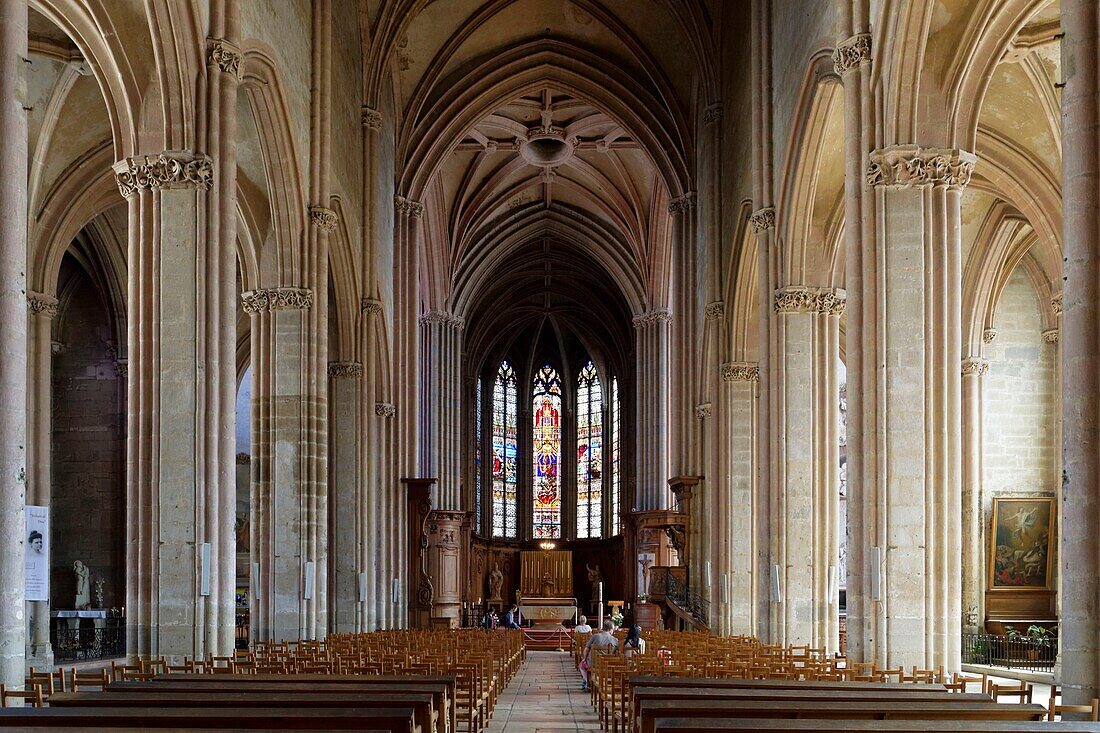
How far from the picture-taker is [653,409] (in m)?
46.2

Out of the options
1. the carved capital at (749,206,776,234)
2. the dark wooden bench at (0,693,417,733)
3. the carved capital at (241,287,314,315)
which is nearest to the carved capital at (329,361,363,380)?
the carved capital at (241,287,314,315)

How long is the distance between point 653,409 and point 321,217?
83.6 feet

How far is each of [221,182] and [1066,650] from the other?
1139 cm

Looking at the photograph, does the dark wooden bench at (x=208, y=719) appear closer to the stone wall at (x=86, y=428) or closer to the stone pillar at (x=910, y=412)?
the stone pillar at (x=910, y=412)

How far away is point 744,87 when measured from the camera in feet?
86.1

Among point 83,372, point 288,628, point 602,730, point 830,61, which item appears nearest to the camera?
point 602,730

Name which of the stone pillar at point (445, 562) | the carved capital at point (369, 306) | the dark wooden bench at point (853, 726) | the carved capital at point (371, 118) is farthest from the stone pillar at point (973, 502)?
the dark wooden bench at point (853, 726)

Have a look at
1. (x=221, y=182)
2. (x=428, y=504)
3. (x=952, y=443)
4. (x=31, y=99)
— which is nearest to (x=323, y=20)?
(x=31, y=99)

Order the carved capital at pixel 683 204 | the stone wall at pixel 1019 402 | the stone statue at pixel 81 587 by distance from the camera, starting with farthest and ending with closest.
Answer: the carved capital at pixel 683 204
the stone statue at pixel 81 587
the stone wall at pixel 1019 402

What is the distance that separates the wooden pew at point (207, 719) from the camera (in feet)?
21.5

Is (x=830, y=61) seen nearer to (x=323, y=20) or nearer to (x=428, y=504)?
(x=323, y=20)

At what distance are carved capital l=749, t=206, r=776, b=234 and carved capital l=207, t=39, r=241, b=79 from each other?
10.2 metres

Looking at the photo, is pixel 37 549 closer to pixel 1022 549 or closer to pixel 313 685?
pixel 313 685

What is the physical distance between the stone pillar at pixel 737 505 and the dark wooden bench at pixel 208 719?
20040mm
